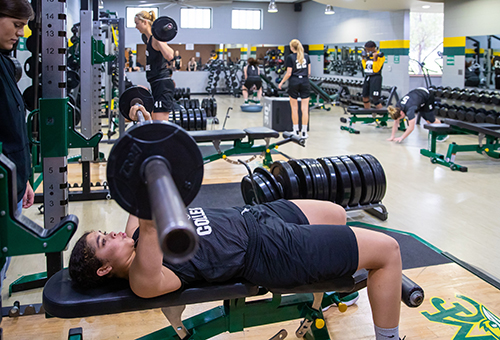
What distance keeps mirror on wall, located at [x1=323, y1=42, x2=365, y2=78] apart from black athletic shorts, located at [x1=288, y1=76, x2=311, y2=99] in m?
5.43

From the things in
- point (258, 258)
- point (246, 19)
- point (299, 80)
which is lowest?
point (258, 258)

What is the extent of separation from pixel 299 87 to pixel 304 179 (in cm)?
406

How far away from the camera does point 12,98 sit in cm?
171

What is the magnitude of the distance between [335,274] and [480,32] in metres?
7.95

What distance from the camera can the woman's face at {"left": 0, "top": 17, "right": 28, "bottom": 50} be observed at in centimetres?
149

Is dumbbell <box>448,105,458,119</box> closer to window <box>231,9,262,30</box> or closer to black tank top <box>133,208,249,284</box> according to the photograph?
black tank top <box>133,208,249,284</box>

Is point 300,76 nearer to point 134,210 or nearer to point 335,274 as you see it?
point 335,274

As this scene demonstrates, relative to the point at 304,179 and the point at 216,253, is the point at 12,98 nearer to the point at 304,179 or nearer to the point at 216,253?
the point at 216,253

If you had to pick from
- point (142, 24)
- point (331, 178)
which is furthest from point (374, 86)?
point (331, 178)

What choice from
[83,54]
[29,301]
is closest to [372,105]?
[83,54]

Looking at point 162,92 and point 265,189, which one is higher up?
point 162,92

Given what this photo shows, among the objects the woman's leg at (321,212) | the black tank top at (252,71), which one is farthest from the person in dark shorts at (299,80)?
the woman's leg at (321,212)

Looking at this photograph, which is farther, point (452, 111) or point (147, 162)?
point (452, 111)

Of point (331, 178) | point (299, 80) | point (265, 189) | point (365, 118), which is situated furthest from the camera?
point (365, 118)
